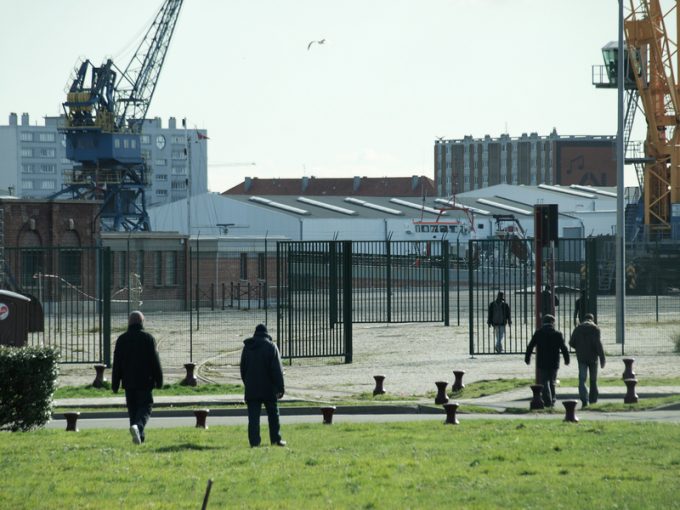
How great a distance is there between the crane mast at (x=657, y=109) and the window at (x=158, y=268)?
24091 mm

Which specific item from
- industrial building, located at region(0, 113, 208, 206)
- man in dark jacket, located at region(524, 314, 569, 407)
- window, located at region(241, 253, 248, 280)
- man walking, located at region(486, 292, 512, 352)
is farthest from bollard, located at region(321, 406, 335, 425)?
industrial building, located at region(0, 113, 208, 206)

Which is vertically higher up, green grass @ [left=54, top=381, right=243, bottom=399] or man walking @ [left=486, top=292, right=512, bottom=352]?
man walking @ [left=486, top=292, right=512, bottom=352]

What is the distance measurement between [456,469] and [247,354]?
349 centimetres

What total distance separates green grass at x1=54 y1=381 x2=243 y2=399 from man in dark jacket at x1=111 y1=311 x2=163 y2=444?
6.55 meters

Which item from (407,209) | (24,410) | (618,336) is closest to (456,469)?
(24,410)

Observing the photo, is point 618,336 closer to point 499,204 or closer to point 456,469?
point 456,469

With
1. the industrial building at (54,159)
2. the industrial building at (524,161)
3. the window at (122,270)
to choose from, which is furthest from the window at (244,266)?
the industrial building at (54,159)

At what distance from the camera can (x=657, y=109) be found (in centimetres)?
6331

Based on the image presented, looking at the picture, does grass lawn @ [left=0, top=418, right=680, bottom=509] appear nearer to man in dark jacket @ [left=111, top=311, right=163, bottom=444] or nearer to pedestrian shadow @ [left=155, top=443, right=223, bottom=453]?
pedestrian shadow @ [left=155, top=443, right=223, bottom=453]

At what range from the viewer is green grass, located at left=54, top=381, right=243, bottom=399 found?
20.2 meters

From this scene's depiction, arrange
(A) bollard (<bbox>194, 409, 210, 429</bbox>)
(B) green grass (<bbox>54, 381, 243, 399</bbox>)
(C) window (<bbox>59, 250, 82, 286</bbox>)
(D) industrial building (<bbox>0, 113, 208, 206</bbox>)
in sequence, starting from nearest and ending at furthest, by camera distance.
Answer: (A) bollard (<bbox>194, 409, 210, 429</bbox>) < (B) green grass (<bbox>54, 381, 243, 399</bbox>) < (C) window (<bbox>59, 250, 82, 286</bbox>) < (D) industrial building (<bbox>0, 113, 208, 206</bbox>)

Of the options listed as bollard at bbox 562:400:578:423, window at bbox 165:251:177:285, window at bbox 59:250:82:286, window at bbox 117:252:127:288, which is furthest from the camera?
window at bbox 165:251:177:285

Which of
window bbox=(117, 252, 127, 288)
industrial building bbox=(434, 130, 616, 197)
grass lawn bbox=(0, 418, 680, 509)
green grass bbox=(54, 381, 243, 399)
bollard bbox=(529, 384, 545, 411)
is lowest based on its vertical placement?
green grass bbox=(54, 381, 243, 399)

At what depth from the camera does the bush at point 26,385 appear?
1431cm
